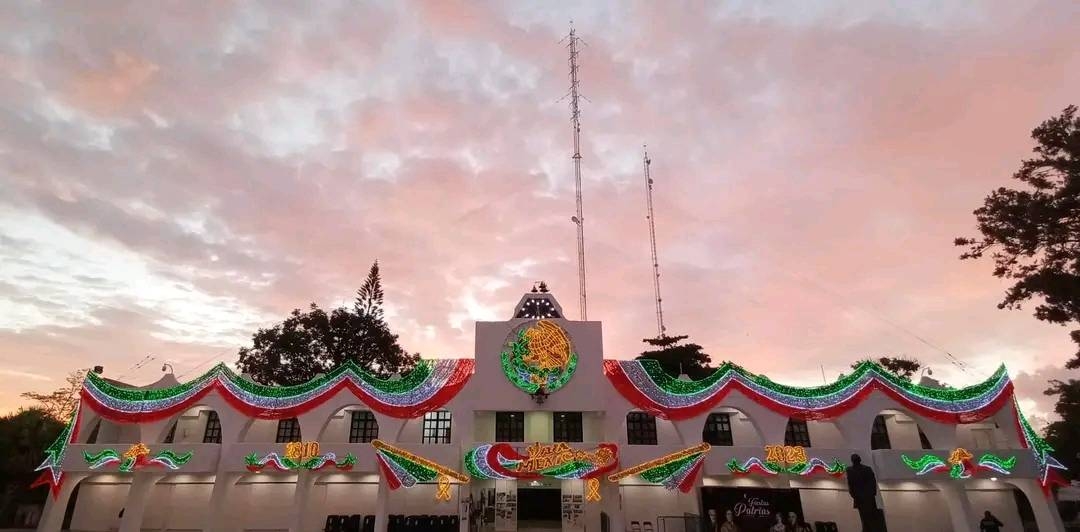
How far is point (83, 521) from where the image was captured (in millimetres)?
27125

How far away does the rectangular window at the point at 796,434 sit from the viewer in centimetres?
2731

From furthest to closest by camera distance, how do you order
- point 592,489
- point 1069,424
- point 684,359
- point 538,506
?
point 684,359 → point 1069,424 → point 538,506 → point 592,489

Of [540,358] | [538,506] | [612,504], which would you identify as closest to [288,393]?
[540,358]

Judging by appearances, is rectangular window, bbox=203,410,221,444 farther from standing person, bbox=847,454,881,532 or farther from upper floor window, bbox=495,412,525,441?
standing person, bbox=847,454,881,532

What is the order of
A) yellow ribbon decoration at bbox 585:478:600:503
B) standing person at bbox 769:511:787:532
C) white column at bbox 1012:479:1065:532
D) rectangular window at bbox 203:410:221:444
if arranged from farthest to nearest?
rectangular window at bbox 203:410:221:444 → white column at bbox 1012:479:1065:532 → yellow ribbon decoration at bbox 585:478:600:503 → standing person at bbox 769:511:787:532

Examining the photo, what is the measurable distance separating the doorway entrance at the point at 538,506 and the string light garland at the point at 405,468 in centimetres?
411

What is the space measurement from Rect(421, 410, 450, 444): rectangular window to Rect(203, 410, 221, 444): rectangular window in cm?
1066

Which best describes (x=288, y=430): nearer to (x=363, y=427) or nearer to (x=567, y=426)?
(x=363, y=427)

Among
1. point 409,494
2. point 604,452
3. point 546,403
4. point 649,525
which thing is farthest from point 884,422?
point 409,494

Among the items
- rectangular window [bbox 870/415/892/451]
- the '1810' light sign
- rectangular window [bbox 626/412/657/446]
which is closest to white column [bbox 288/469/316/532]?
the '1810' light sign

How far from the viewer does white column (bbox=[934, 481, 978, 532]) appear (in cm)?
2316

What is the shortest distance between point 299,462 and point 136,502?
7.63m

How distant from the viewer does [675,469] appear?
22.8 m

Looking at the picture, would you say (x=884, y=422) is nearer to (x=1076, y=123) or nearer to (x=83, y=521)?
(x=1076, y=123)
